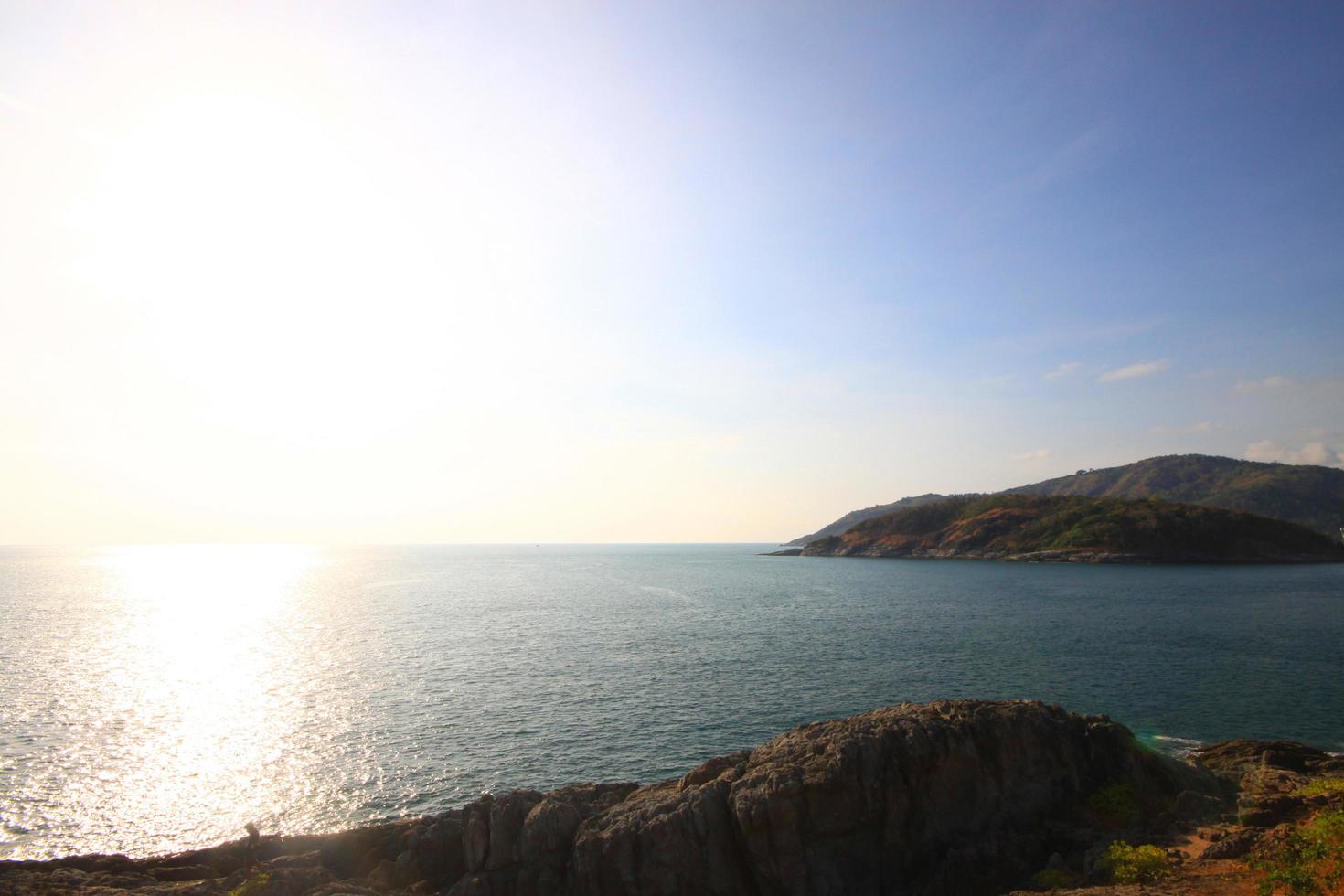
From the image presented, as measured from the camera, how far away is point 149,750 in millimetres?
44562

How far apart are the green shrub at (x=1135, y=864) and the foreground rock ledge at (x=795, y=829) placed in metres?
2.37

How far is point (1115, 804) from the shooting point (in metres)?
26.6

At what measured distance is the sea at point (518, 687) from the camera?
3803 centimetres

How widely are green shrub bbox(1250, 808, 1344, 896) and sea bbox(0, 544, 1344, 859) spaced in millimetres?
Answer: 24505

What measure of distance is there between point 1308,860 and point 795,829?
14690mm

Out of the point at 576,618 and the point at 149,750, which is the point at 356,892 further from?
the point at 576,618

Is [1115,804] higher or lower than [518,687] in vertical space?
higher

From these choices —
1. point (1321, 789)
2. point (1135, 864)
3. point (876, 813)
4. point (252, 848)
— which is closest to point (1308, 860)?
point (1135, 864)

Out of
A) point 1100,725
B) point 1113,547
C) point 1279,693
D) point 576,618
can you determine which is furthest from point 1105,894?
Answer: point 1113,547

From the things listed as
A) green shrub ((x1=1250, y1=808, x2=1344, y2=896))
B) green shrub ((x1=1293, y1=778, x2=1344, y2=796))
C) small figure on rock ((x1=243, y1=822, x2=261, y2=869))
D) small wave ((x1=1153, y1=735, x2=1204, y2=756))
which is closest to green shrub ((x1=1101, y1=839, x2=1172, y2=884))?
green shrub ((x1=1250, y1=808, x2=1344, y2=896))

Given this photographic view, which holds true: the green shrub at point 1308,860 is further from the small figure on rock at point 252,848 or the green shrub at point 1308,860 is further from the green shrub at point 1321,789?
the small figure on rock at point 252,848

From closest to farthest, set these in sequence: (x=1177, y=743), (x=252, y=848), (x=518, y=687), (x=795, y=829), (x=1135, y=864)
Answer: (x=1135, y=864), (x=795, y=829), (x=252, y=848), (x=1177, y=743), (x=518, y=687)

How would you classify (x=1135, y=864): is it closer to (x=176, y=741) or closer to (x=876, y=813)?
(x=876, y=813)

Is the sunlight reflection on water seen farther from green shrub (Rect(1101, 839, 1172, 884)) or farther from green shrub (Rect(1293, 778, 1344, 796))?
green shrub (Rect(1293, 778, 1344, 796))
